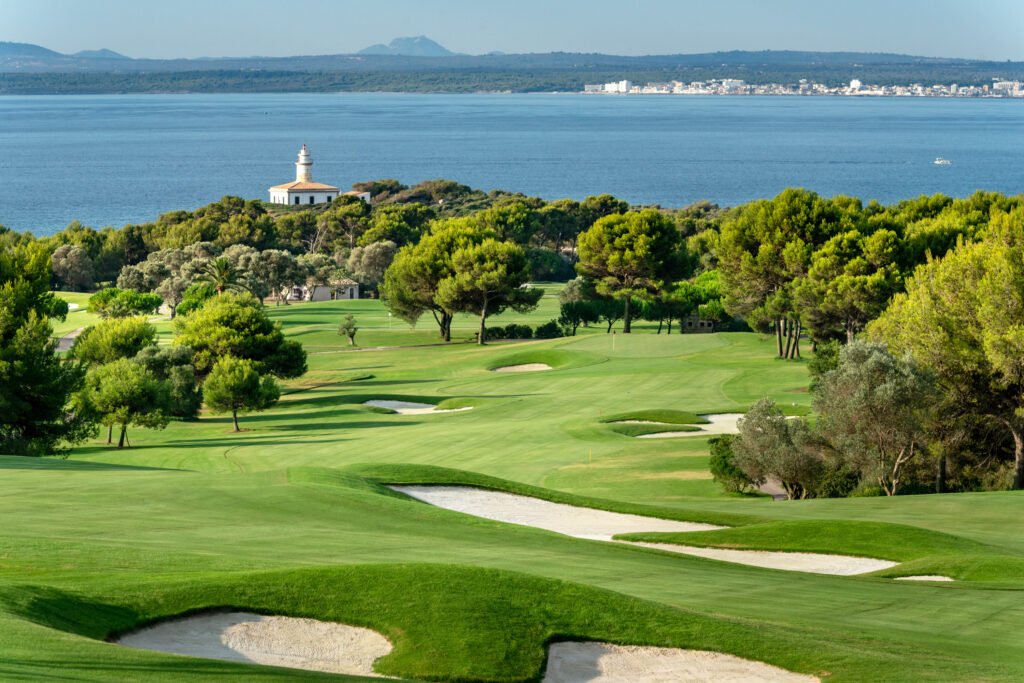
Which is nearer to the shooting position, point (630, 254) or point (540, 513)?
point (540, 513)

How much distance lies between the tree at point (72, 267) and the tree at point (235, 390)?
257ft

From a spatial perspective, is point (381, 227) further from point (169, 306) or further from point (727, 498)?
point (727, 498)

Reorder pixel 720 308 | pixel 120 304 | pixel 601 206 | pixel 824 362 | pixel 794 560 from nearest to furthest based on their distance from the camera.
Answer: pixel 794 560 < pixel 824 362 < pixel 720 308 < pixel 120 304 < pixel 601 206

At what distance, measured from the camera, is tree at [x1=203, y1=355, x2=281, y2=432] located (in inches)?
1905

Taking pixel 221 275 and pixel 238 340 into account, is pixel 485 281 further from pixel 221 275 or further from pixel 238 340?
pixel 238 340

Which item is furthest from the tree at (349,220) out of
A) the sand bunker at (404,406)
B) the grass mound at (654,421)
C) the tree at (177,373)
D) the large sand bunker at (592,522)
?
the large sand bunker at (592,522)

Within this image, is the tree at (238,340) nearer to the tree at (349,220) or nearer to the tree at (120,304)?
the tree at (120,304)

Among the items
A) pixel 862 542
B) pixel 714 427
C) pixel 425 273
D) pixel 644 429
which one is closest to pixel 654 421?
pixel 644 429

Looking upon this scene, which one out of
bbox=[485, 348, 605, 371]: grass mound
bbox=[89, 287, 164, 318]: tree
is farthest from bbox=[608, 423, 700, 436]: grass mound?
bbox=[89, 287, 164, 318]: tree

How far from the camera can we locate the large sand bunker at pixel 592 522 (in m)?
21.1

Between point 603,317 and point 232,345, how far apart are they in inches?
1468

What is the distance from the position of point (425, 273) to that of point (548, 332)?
1056 centimetres

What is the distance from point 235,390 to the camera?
4862 centimetres

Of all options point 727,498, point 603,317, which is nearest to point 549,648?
point 727,498
